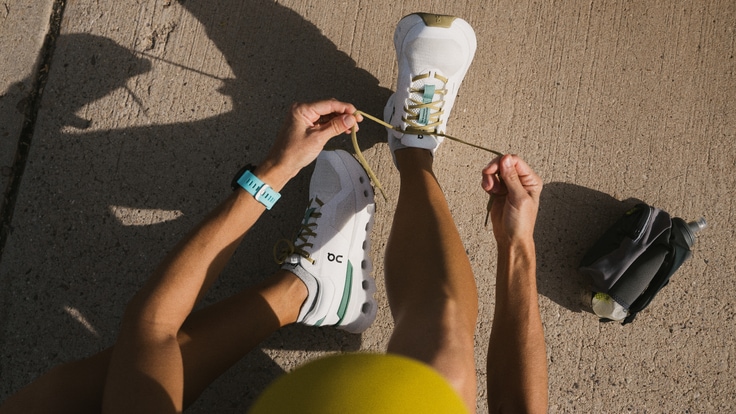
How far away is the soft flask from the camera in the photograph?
6.84 ft

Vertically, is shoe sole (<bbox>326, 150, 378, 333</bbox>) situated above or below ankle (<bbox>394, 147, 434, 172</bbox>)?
below

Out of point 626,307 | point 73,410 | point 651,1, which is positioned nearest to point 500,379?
point 626,307

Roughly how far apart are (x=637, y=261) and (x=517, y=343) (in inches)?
30.7

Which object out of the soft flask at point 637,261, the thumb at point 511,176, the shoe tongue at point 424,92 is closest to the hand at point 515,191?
the thumb at point 511,176

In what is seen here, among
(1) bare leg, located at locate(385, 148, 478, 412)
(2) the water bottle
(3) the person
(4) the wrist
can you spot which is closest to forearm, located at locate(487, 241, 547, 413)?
(3) the person

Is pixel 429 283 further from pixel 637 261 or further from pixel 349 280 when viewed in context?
pixel 637 261

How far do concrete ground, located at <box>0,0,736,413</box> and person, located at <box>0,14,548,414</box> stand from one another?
7.9 inches

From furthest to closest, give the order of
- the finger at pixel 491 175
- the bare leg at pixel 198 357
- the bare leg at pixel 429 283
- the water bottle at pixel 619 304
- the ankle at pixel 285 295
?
the water bottle at pixel 619 304
the ankle at pixel 285 295
the finger at pixel 491 175
the bare leg at pixel 198 357
the bare leg at pixel 429 283

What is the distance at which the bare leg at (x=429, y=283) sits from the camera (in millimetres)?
1467

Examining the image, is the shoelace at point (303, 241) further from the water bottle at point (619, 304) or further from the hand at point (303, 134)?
the water bottle at point (619, 304)

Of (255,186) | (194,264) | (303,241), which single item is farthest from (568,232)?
(194,264)

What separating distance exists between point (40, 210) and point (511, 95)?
84.1 inches

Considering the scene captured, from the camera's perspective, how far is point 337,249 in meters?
2.04

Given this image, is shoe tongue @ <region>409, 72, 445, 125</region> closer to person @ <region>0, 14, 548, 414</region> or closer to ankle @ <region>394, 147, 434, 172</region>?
person @ <region>0, 14, 548, 414</region>
